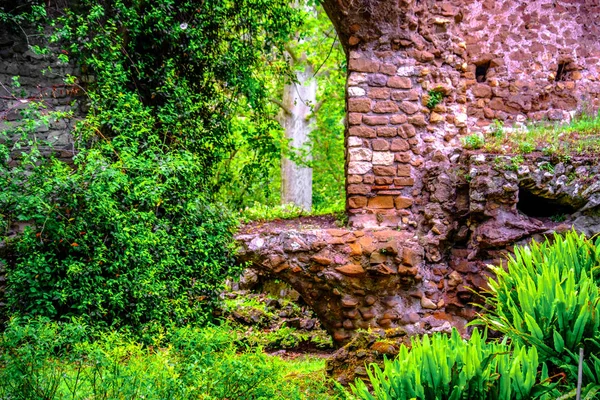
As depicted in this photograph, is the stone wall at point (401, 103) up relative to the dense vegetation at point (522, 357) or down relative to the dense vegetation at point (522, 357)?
up

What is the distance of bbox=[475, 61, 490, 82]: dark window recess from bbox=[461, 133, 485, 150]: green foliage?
1.66m

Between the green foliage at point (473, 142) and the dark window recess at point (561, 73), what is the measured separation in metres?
2.44

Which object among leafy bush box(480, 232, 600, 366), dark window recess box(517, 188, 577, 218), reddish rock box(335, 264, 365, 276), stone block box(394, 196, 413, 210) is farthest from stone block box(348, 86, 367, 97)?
leafy bush box(480, 232, 600, 366)

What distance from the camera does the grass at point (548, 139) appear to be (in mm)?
7613

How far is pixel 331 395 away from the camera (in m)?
4.87

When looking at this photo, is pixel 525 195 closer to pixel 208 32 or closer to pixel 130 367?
pixel 208 32

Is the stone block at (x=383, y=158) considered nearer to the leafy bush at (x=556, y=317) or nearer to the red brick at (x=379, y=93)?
the red brick at (x=379, y=93)

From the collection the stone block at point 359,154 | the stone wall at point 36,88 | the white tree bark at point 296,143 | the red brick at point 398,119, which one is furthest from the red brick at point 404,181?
the white tree bark at point 296,143

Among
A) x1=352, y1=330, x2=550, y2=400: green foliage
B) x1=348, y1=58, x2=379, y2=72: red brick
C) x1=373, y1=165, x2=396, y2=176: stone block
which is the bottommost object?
x1=352, y1=330, x2=550, y2=400: green foliage

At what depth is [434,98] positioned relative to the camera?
8.11 meters

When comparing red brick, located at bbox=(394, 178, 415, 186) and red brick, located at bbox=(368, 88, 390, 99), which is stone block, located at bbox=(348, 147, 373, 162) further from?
red brick, located at bbox=(368, 88, 390, 99)

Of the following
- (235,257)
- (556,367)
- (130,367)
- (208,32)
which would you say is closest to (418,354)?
(556,367)

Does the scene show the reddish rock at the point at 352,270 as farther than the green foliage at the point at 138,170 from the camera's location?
Yes

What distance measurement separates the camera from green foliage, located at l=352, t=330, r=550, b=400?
263 cm
